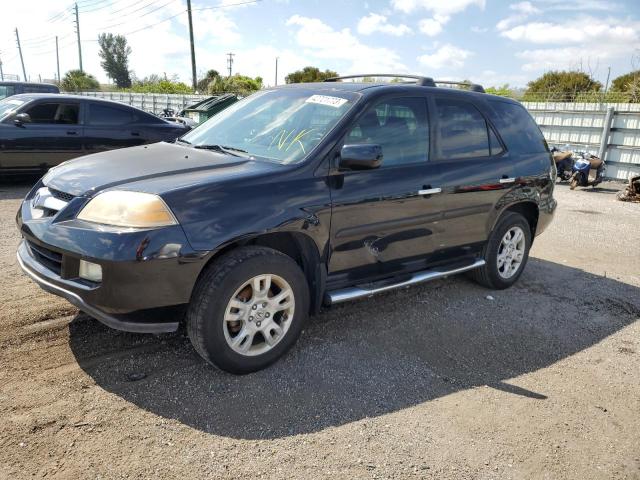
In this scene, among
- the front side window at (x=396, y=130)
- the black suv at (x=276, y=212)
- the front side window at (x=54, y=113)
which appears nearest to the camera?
the black suv at (x=276, y=212)

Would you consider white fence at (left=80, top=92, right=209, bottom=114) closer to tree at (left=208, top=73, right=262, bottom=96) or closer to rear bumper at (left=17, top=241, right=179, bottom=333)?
tree at (left=208, top=73, right=262, bottom=96)

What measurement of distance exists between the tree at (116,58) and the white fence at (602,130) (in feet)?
241

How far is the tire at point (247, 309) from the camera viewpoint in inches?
116

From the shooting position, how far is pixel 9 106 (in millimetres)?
8531

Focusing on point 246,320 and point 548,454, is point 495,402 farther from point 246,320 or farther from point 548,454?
point 246,320

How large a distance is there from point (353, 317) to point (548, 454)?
1.82 meters

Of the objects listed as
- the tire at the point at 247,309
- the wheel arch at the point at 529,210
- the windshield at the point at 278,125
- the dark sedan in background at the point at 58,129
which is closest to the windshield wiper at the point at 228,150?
the windshield at the point at 278,125

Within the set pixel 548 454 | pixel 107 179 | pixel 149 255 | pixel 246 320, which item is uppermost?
pixel 107 179

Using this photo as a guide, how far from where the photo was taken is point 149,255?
2709mm

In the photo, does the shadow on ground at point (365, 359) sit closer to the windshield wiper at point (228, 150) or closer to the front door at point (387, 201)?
the front door at point (387, 201)

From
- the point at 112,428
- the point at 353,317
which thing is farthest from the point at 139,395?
the point at 353,317

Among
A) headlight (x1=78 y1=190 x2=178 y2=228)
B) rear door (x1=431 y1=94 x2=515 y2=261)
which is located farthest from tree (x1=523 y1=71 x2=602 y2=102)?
headlight (x1=78 y1=190 x2=178 y2=228)

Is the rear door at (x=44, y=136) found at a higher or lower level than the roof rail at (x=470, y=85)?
lower

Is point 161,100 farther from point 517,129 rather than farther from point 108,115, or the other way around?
point 517,129
